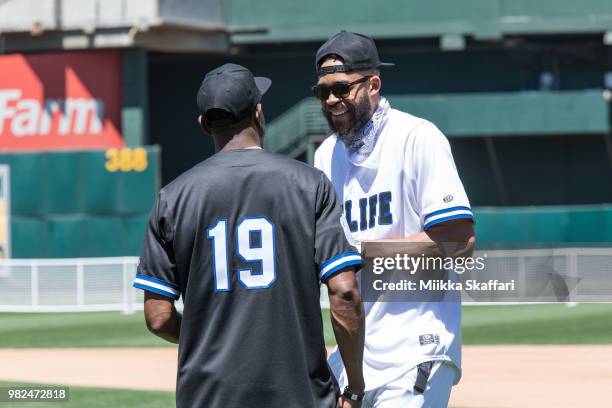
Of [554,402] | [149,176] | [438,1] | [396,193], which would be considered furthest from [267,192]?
[438,1]

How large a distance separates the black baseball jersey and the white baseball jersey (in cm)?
80

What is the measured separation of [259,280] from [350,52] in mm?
1367

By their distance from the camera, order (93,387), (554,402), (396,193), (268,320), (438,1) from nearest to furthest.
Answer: (268,320) → (396,193) → (554,402) → (93,387) → (438,1)

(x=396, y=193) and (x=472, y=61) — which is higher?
(x=472, y=61)

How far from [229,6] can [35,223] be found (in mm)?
8138

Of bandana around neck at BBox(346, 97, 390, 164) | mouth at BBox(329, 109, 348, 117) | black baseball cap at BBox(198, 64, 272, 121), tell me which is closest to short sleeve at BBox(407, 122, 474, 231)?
bandana around neck at BBox(346, 97, 390, 164)

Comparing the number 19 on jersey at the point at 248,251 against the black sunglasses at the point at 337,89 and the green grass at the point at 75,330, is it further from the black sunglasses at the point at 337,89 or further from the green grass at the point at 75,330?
the green grass at the point at 75,330

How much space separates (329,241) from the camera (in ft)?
14.2

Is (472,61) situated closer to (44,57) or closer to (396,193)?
(44,57)

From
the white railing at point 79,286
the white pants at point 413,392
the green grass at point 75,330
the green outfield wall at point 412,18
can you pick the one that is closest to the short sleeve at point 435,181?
Result: the white pants at point 413,392

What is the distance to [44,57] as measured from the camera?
32.1 meters

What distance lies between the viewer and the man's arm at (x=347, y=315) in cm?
434

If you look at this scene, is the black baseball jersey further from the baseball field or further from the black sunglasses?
the baseball field

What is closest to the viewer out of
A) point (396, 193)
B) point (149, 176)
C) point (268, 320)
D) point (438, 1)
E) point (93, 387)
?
point (268, 320)
